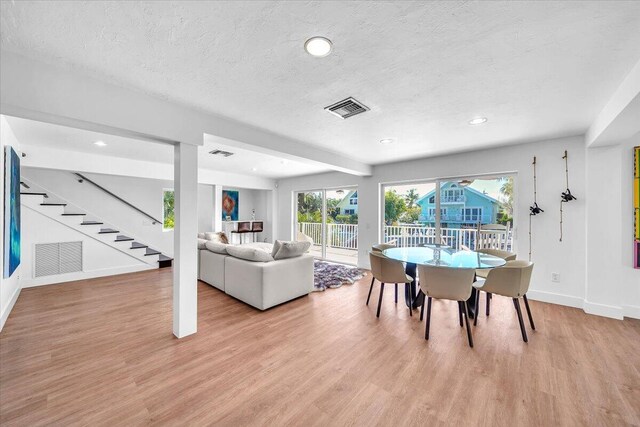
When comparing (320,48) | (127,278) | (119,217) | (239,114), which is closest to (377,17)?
(320,48)

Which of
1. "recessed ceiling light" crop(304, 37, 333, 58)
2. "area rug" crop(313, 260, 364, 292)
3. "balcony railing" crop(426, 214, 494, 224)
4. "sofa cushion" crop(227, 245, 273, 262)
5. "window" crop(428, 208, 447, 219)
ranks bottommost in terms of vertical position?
"area rug" crop(313, 260, 364, 292)

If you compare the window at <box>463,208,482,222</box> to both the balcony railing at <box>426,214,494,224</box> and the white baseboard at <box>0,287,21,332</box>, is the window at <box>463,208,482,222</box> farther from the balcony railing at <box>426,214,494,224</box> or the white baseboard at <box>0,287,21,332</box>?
the white baseboard at <box>0,287,21,332</box>

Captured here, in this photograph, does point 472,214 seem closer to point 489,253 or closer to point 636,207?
point 489,253

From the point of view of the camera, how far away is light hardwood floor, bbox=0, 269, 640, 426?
159 centimetres

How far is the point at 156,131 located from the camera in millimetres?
2307

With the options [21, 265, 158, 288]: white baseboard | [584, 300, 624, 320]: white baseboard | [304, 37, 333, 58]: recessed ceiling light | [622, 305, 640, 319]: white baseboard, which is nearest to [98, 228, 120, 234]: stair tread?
[21, 265, 158, 288]: white baseboard

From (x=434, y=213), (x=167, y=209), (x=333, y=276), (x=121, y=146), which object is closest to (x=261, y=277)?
(x=333, y=276)

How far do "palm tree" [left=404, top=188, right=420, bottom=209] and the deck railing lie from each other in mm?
550

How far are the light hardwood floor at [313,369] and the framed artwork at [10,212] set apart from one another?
710 mm

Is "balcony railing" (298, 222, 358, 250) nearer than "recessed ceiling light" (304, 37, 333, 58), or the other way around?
"recessed ceiling light" (304, 37, 333, 58)

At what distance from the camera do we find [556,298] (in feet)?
11.4

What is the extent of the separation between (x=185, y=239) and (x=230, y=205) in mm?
6437

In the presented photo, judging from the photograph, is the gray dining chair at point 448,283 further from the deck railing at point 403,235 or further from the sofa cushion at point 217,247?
the sofa cushion at point 217,247

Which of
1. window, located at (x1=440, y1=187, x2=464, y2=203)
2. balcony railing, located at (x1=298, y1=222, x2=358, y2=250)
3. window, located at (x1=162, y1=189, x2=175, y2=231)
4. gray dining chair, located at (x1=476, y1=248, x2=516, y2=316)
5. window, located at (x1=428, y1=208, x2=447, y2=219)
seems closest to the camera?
gray dining chair, located at (x1=476, y1=248, x2=516, y2=316)
